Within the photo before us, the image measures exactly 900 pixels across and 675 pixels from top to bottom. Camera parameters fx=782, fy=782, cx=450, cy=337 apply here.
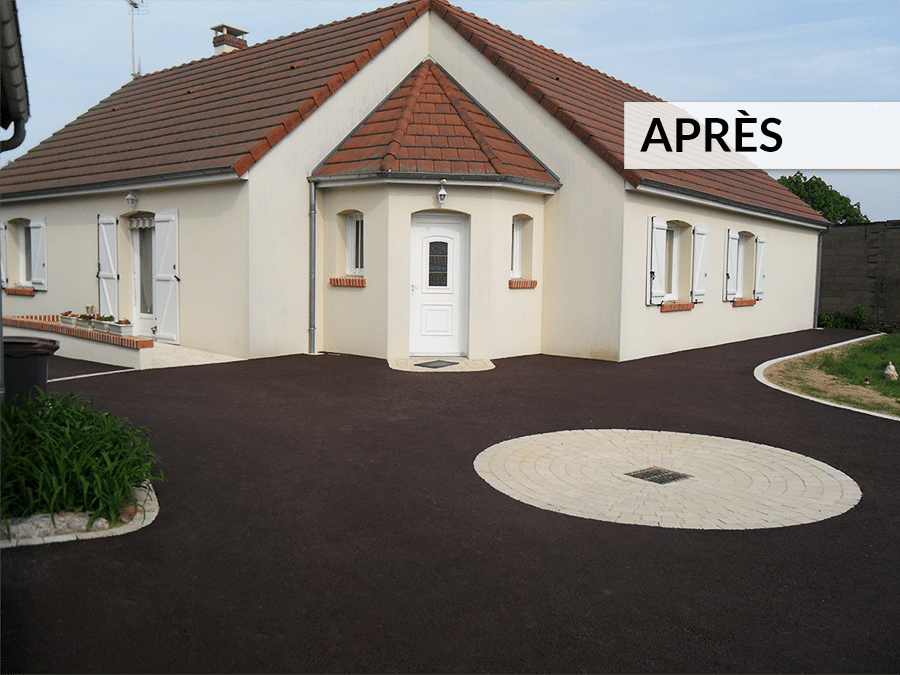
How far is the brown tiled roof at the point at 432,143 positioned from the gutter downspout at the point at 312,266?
1.21 feet

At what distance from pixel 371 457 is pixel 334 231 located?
745cm

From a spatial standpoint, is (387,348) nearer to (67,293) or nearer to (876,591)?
Answer: (67,293)

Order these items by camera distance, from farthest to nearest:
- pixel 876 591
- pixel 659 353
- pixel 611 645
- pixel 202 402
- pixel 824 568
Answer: pixel 659 353
pixel 202 402
pixel 824 568
pixel 876 591
pixel 611 645

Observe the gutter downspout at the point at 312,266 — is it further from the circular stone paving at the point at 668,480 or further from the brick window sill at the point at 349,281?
the circular stone paving at the point at 668,480

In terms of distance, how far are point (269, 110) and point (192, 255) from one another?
9.37 ft

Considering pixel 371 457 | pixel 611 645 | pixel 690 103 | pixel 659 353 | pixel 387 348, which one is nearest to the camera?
pixel 611 645

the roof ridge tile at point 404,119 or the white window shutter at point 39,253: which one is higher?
the roof ridge tile at point 404,119

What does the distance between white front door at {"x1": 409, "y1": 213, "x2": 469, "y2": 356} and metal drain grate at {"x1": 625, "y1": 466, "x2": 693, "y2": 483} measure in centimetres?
688

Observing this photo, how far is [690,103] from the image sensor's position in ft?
63.7

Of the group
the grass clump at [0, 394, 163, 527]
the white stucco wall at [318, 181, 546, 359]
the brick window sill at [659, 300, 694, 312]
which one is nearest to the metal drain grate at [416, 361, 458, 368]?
the white stucco wall at [318, 181, 546, 359]

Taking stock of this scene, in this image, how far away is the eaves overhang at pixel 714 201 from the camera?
12.9 meters

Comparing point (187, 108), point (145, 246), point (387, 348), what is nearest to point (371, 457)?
point (387, 348)

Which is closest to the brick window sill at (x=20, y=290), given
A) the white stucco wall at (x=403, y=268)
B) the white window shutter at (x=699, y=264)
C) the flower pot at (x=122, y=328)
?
the flower pot at (x=122, y=328)

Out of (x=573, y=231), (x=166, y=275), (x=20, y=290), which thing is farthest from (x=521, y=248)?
(x=20, y=290)
